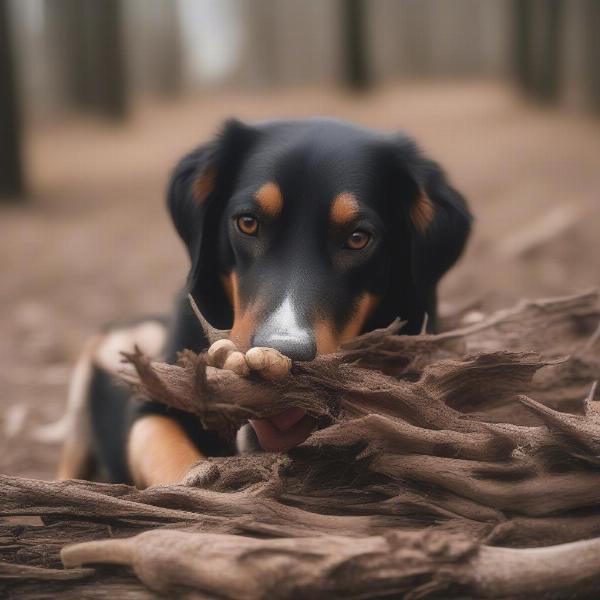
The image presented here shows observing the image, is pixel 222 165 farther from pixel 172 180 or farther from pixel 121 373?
pixel 121 373

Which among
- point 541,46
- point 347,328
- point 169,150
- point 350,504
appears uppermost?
point 541,46

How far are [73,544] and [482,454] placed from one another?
0.92 meters

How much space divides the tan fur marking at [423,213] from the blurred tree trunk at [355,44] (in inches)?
572

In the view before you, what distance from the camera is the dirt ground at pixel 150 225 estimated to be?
5688 millimetres

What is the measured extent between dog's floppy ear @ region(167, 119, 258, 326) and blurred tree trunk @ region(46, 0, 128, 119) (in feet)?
46.4

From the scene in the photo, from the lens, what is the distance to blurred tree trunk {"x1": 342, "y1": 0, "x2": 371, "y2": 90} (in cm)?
1705

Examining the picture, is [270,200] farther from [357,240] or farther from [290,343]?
[290,343]

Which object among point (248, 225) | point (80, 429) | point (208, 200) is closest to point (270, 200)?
point (248, 225)

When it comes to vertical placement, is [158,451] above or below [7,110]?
below

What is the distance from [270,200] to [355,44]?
1511 cm

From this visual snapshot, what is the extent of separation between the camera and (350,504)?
6.75 feet

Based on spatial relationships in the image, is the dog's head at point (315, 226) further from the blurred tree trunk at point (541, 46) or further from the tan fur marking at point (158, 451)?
the blurred tree trunk at point (541, 46)

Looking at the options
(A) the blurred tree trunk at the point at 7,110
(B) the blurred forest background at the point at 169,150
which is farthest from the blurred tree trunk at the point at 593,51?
(A) the blurred tree trunk at the point at 7,110

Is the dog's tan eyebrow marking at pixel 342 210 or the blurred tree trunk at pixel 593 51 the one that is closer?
the dog's tan eyebrow marking at pixel 342 210
